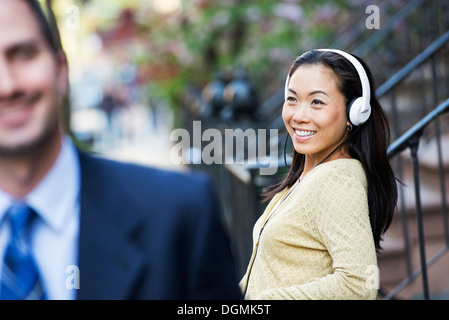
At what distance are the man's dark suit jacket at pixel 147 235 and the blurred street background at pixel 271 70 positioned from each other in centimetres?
105

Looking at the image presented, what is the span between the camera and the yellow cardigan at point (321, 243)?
1.46 meters

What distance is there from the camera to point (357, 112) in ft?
5.03

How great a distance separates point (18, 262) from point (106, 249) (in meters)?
0.15

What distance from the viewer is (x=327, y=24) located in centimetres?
779

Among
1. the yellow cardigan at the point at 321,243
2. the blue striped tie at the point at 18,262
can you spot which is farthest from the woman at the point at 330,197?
the blue striped tie at the point at 18,262

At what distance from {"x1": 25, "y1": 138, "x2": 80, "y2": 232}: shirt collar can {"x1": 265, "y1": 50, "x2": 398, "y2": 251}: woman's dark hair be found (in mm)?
814

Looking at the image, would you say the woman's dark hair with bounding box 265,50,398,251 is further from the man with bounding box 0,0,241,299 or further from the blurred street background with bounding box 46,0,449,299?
the blurred street background with bounding box 46,0,449,299

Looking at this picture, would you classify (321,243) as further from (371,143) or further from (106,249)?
(106,249)

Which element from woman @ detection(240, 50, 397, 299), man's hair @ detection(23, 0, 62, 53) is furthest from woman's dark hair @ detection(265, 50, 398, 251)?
man's hair @ detection(23, 0, 62, 53)

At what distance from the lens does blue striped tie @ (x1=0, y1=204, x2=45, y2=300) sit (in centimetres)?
94

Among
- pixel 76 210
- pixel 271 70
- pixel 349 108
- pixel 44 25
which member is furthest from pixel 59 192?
pixel 271 70

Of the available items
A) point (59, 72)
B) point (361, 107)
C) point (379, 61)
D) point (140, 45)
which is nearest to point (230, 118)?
point (379, 61)

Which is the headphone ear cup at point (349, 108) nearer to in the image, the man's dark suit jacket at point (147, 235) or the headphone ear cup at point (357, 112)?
the headphone ear cup at point (357, 112)
